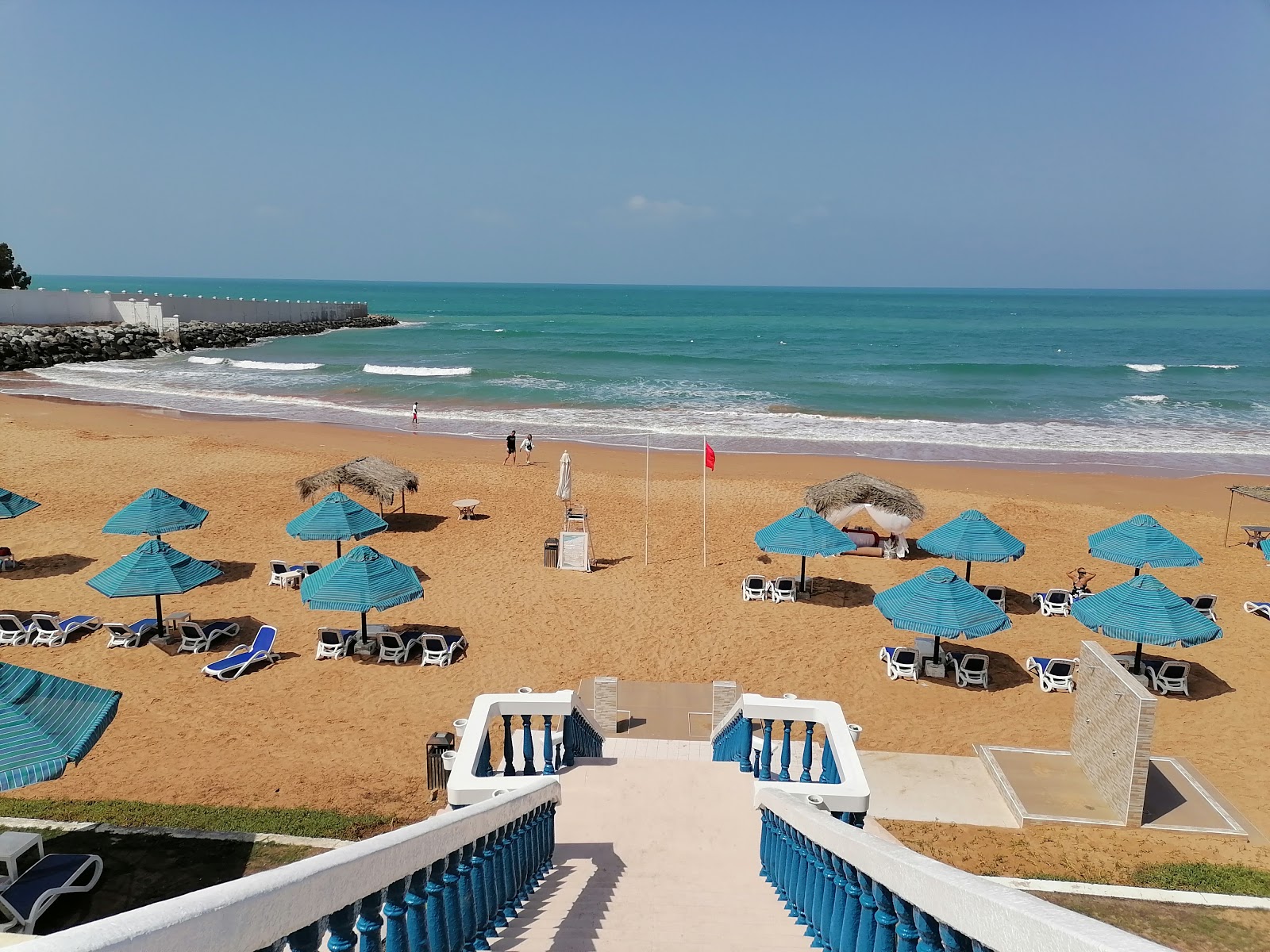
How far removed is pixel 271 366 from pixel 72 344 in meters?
10.2

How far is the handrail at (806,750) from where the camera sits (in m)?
4.80

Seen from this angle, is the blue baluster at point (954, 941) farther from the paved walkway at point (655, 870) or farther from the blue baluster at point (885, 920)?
the paved walkway at point (655, 870)

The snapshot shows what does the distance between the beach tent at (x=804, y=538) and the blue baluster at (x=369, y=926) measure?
1266cm

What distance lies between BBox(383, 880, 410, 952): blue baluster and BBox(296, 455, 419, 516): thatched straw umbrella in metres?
16.4

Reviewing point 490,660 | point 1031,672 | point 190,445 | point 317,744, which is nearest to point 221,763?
point 317,744

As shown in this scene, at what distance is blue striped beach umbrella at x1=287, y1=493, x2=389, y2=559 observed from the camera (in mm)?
15438

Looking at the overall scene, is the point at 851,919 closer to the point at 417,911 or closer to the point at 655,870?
the point at 417,911

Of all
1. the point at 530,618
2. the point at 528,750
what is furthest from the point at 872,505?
the point at 528,750

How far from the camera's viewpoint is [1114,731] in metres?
9.35

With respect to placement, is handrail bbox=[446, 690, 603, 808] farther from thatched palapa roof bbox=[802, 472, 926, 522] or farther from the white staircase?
thatched palapa roof bbox=[802, 472, 926, 522]

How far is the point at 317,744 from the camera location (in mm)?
10461

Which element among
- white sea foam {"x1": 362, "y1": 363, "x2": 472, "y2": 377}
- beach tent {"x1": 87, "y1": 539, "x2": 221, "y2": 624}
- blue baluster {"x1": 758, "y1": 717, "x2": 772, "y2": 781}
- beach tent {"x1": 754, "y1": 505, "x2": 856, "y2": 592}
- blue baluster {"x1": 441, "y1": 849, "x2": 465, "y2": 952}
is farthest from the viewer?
white sea foam {"x1": 362, "y1": 363, "x2": 472, "y2": 377}

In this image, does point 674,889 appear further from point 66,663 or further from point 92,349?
point 92,349

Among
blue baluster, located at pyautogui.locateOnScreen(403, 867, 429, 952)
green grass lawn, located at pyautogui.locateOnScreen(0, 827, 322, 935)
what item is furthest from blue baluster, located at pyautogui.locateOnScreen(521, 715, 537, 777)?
blue baluster, located at pyautogui.locateOnScreen(403, 867, 429, 952)
